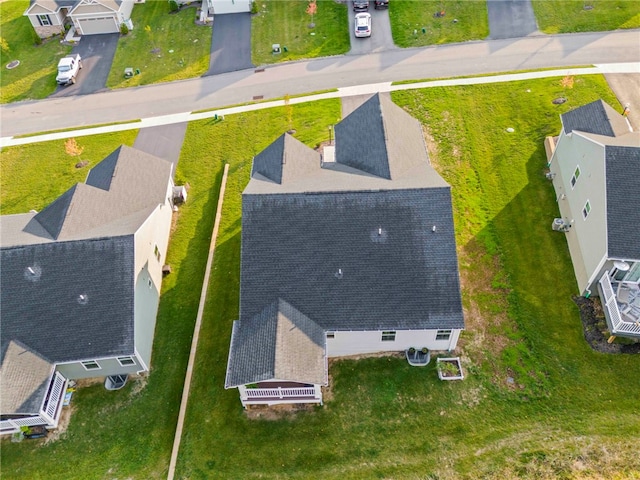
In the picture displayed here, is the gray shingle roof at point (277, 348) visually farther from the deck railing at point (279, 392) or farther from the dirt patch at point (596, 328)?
the dirt patch at point (596, 328)

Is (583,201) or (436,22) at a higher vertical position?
(436,22)

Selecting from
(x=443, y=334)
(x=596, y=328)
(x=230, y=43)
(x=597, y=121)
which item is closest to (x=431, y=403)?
(x=443, y=334)

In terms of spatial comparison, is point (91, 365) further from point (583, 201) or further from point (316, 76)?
point (316, 76)

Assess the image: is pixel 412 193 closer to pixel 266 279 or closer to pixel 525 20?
pixel 266 279

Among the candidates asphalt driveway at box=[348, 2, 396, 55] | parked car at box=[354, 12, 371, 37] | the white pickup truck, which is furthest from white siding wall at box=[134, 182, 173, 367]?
parked car at box=[354, 12, 371, 37]

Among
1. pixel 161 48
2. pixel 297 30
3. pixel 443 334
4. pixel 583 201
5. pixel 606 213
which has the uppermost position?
pixel 161 48

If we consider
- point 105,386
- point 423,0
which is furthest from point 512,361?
point 423,0

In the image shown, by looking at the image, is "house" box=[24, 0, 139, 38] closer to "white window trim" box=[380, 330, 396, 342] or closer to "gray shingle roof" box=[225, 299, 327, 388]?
Result: "gray shingle roof" box=[225, 299, 327, 388]
